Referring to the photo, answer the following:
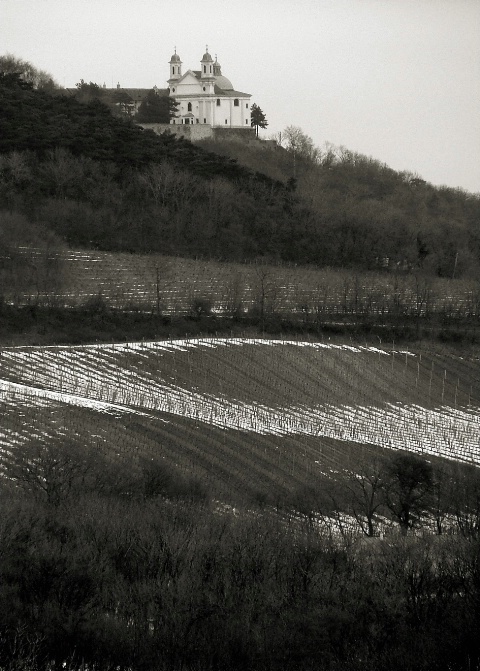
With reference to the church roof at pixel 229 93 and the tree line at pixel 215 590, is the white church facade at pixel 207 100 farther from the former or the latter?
the tree line at pixel 215 590

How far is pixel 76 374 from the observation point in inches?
1369

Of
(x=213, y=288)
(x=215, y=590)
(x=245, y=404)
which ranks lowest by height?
(x=245, y=404)

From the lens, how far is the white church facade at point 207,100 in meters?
88.9

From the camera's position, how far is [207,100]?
292 feet

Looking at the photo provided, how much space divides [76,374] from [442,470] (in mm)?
12826

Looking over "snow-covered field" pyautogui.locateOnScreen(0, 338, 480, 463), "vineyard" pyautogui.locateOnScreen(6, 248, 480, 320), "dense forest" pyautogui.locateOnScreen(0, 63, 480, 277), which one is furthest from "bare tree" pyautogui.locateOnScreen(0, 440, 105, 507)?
"dense forest" pyautogui.locateOnScreen(0, 63, 480, 277)

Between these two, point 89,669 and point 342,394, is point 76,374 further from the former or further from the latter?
point 89,669

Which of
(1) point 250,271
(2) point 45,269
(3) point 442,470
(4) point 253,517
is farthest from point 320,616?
(1) point 250,271

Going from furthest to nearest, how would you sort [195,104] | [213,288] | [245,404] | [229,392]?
[195,104] < [213,288] < [229,392] < [245,404]

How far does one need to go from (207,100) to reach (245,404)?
2315 inches

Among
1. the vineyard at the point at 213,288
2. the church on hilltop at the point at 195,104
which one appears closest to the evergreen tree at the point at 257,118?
the church on hilltop at the point at 195,104

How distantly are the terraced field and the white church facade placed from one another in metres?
49.9

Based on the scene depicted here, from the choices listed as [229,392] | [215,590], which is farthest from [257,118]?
[215,590]

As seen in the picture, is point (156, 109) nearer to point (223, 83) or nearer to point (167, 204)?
point (223, 83)
